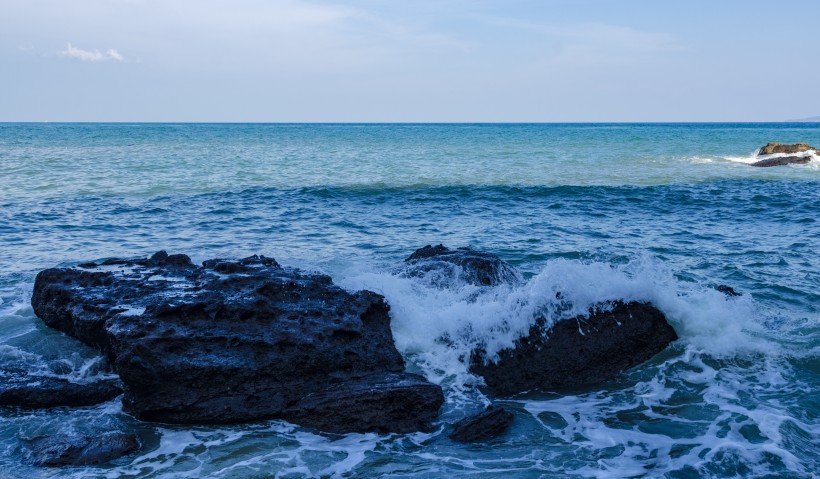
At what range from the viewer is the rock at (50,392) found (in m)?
6.36

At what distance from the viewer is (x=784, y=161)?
3131cm

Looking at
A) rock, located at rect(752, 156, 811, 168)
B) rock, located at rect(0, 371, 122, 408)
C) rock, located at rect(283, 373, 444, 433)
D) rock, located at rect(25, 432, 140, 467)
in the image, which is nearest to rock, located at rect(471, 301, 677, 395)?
rock, located at rect(283, 373, 444, 433)

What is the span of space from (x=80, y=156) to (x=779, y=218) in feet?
116

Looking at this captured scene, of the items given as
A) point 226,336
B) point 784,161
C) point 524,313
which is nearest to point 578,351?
point 524,313

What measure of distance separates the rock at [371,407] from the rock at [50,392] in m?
1.88

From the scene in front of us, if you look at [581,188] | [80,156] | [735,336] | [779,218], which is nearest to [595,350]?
[735,336]

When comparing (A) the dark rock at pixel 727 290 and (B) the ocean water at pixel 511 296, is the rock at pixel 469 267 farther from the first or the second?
(A) the dark rock at pixel 727 290

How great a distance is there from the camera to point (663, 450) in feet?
18.9

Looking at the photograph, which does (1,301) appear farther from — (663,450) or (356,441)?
(663,450)

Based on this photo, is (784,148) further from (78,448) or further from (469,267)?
(78,448)

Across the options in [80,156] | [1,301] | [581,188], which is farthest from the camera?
[80,156]

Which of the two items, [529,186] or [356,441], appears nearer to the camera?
[356,441]

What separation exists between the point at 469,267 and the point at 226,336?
3.63 m

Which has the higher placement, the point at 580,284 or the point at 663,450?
the point at 580,284
